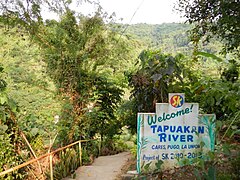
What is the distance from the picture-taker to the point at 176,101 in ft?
11.7

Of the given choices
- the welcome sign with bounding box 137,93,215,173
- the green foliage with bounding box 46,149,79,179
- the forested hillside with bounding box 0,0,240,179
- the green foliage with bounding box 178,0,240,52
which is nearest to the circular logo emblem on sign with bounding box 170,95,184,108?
the welcome sign with bounding box 137,93,215,173

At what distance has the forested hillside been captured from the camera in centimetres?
391

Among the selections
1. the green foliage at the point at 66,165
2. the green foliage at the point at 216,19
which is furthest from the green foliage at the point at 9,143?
the green foliage at the point at 216,19

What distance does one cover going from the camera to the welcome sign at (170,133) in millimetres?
3553

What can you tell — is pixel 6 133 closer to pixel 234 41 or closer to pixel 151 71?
pixel 151 71

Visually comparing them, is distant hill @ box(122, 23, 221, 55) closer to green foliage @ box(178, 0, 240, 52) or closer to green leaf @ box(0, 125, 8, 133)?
green foliage @ box(178, 0, 240, 52)

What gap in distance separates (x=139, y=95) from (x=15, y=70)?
8.80 feet

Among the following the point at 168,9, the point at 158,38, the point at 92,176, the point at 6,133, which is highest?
the point at 158,38

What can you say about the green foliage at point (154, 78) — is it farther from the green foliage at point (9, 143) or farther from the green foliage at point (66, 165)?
the green foliage at point (9, 143)

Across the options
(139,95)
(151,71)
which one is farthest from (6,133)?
Result: (139,95)

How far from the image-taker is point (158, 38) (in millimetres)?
21578

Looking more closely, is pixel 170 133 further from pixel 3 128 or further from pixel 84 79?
pixel 84 79

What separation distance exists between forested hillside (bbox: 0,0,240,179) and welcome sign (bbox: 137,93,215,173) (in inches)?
11.8

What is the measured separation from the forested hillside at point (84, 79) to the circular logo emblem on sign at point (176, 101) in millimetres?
301
